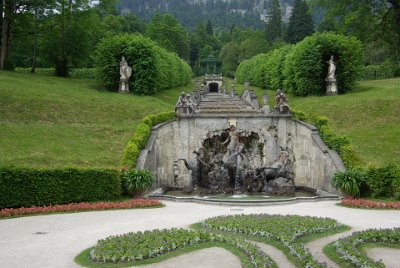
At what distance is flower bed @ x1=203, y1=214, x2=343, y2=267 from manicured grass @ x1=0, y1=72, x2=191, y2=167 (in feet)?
36.3

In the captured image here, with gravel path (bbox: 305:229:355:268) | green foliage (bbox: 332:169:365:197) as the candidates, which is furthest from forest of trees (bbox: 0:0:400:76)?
green foliage (bbox: 332:169:365:197)

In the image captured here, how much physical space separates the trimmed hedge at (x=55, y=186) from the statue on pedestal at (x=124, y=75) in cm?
2300

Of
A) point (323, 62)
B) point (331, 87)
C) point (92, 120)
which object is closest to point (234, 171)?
point (92, 120)

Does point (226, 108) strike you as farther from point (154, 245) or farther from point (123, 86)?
point (154, 245)

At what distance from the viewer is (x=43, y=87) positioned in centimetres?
3769

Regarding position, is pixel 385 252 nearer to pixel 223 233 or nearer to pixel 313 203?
pixel 223 233

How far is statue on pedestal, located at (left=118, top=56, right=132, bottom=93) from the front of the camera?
41438 mm

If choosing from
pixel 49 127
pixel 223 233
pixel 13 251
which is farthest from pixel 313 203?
pixel 49 127

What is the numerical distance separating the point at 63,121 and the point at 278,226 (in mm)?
21562

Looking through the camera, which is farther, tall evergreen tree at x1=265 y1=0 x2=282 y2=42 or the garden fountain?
tall evergreen tree at x1=265 y1=0 x2=282 y2=42

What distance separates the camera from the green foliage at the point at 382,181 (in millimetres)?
19644

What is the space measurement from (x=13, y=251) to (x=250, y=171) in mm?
15150

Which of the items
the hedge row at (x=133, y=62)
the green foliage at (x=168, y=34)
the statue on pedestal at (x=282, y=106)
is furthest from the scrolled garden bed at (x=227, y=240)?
the green foliage at (x=168, y=34)

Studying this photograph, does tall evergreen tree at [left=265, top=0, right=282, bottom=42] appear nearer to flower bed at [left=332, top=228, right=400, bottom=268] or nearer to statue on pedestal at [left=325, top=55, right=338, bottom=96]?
statue on pedestal at [left=325, top=55, right=338, bottom=96]
